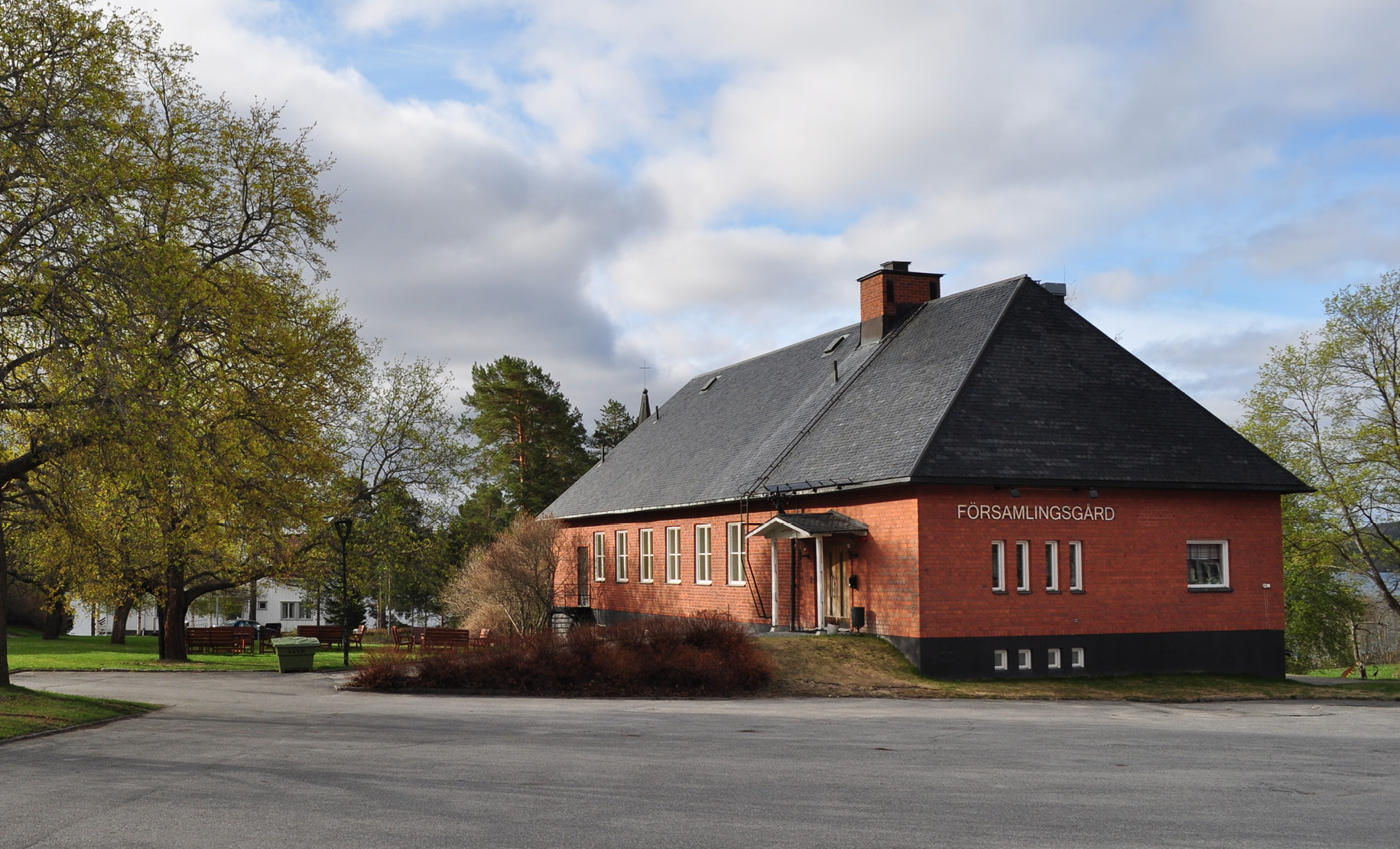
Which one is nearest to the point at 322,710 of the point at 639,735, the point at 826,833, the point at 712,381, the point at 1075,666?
the point at 639,735

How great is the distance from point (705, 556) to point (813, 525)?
773 centimetres

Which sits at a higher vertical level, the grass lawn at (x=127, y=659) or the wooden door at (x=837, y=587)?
the wooden door at (x=837, y=587)

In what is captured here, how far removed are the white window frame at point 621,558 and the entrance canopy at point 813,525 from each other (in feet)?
41.4

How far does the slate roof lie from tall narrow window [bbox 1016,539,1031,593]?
1379 mm

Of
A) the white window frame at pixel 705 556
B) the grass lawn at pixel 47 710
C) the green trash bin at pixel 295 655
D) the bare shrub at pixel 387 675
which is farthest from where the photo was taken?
the white window frame at pixel 705 556

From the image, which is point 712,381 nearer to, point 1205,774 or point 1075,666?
point 1075,666

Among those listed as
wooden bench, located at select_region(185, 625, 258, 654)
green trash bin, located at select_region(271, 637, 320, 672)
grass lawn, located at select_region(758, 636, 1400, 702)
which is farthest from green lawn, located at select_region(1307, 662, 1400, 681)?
wooden bench, located at select_region(185, 625, 258, 654)

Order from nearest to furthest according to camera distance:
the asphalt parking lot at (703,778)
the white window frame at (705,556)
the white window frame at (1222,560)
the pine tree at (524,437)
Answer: the asphalt parking lot at (703,778) < the white window frame at (1222,560) < the white window frame at (705,556) < the pine tree at (524,437)

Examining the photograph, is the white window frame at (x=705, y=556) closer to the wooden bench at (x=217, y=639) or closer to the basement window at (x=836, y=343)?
the basement window at (x=836, y=343)

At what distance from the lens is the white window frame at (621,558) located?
38594mm

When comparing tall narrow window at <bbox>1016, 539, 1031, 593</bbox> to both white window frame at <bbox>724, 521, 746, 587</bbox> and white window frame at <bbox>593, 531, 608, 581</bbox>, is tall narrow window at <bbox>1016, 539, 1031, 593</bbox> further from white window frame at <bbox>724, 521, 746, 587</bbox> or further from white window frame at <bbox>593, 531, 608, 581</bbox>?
white window frame at <bbox>593, 531, 608, 581</bbox>

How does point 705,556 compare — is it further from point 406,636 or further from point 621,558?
point 406,636

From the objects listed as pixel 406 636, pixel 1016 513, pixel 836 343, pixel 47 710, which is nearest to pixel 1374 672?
pixel 836 343

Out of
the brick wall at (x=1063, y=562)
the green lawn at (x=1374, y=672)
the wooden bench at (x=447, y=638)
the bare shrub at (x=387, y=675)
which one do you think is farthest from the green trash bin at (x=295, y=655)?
the green lawn at (x=1374, y=672)
